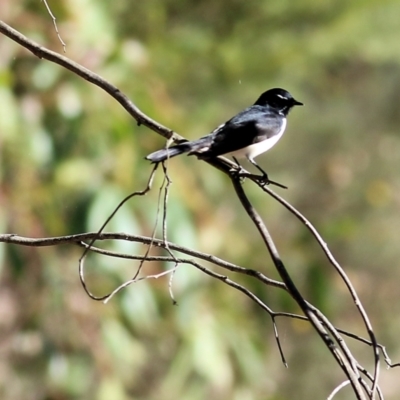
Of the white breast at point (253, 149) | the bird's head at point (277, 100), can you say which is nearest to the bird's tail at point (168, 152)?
the white breast at point (253, 149)

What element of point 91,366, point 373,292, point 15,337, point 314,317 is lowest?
point 314,317

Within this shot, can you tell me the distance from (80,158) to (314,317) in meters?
1.71

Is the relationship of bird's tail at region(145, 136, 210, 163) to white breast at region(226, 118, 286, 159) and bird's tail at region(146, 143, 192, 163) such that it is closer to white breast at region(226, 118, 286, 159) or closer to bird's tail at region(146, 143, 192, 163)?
bird's tail at region(146, 143, 192, 163)

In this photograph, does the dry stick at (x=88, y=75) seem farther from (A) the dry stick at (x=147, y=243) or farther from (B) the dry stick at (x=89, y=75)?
(A) the dry stick at (x=147, y=243)

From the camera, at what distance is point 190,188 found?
2717mm

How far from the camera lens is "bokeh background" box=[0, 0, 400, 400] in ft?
7.82

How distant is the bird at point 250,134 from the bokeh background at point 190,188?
56 cm

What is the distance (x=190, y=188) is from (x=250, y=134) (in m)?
1.20

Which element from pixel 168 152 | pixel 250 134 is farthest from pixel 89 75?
pixel 250 134

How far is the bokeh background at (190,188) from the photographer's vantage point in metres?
2.38

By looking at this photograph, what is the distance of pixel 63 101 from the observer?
2400 millimetres

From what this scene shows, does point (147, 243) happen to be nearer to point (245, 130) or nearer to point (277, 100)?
point (245, 130)

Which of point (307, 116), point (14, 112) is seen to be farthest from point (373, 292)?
point (14, 112)

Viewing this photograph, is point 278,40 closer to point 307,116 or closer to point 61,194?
point 307,116
